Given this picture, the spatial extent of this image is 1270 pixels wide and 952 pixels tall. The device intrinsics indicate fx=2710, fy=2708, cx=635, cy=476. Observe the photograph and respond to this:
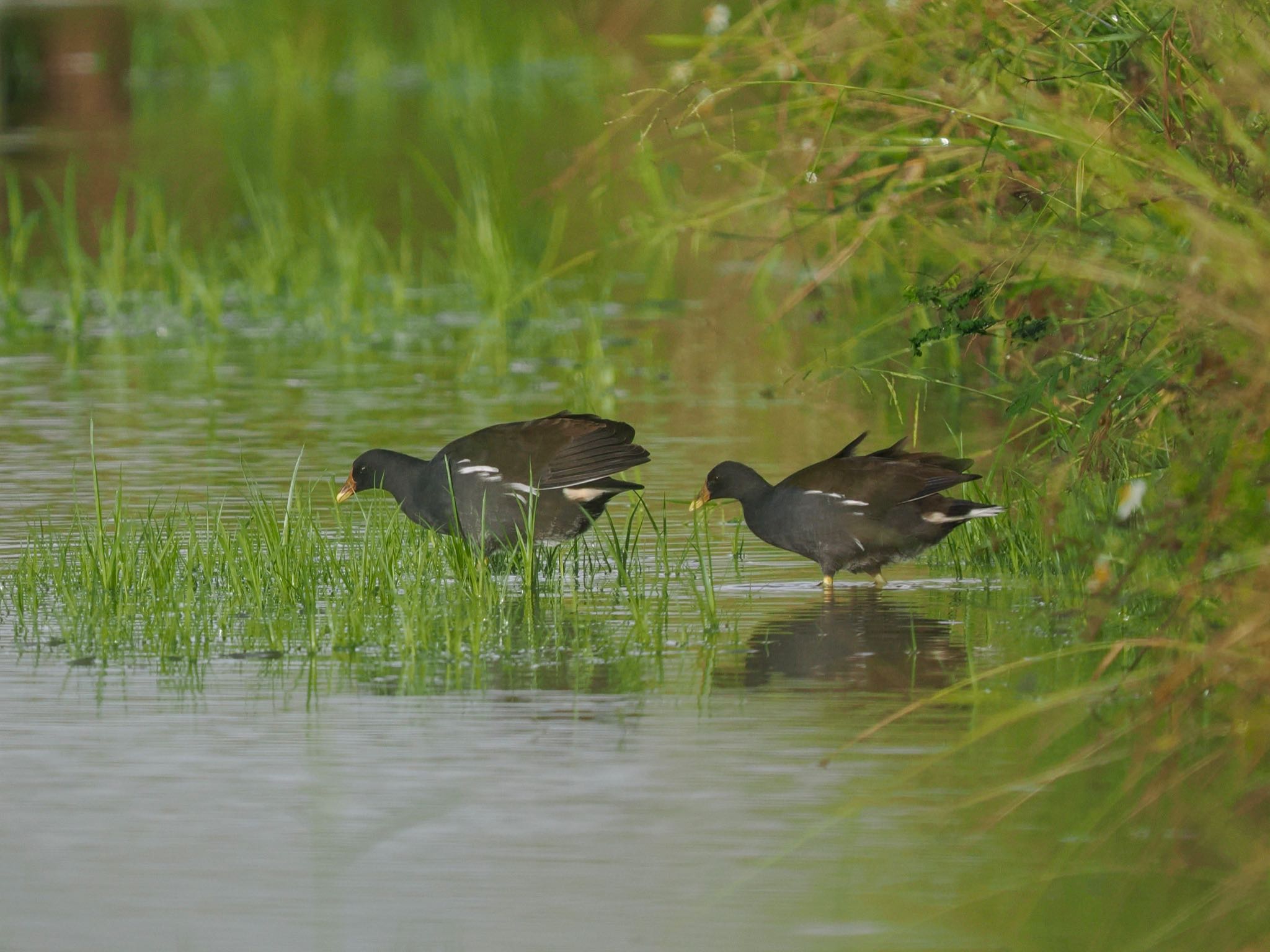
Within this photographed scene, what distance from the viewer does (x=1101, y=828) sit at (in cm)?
589

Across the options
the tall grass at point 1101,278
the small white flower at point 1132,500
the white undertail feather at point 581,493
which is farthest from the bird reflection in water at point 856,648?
the small white flower at point 1132,500

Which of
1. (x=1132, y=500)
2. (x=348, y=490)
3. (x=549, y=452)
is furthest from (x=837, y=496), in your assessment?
(x=1132, y=500)

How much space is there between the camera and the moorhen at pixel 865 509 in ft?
29.7

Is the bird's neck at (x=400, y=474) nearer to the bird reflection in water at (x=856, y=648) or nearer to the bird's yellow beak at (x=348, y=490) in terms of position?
the bird's yellow beak at (x=348, y=490)

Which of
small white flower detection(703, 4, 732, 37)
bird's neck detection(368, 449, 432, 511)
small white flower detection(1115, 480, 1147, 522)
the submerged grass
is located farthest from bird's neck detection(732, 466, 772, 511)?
small white flower detection(1115, 480, 1147, 522)

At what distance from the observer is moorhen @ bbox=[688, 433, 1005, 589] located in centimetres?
905

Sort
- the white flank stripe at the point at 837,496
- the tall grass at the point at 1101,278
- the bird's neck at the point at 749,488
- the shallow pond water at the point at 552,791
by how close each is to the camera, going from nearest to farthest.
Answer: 1. the shallow pond water at the point at 552,791
2. the tall grass at the point at 1101,278
3. the white flank stripe at the point at 837,496
4. the bird's neck at the point at 749,488

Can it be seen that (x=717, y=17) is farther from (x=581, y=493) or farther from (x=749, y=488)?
(x=581, y=493)

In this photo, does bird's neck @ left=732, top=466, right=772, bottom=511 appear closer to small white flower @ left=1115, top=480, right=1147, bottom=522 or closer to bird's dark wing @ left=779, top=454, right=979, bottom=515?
bird's dark wing @ left=779, top=454, right=979, bottom=515

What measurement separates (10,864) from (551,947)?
1.33 metres

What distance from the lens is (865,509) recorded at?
905cm

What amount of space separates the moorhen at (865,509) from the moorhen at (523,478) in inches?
20.5

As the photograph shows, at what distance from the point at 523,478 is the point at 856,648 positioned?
1876mm

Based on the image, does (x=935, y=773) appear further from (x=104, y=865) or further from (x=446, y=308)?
(x=446, y=308)
